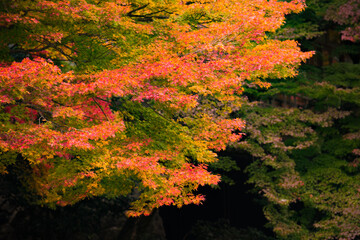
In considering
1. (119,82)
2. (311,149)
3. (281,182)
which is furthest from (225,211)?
(119,82)

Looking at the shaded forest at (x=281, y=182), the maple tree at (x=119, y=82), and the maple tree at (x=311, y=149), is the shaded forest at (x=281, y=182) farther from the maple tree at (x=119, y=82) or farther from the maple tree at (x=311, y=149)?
the maple tree at (x=119, y=82)

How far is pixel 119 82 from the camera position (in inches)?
326

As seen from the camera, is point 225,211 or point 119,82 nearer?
point 119,82

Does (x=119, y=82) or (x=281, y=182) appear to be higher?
(x=119, y=82)

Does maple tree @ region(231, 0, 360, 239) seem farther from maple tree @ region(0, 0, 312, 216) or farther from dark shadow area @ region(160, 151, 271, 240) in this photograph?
maple tree @ region(0, 0, 312, 216)

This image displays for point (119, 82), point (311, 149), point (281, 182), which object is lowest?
point (281, 182)

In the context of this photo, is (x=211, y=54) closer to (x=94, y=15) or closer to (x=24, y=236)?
(x=94, y=15)

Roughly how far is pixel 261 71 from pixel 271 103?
1103 centimetres

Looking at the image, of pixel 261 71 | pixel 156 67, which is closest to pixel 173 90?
pixel 156 67

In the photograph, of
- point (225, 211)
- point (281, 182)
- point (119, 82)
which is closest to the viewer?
point (119, 82)

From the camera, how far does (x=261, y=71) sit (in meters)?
11.4

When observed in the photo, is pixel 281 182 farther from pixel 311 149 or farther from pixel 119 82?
pixel 119 82

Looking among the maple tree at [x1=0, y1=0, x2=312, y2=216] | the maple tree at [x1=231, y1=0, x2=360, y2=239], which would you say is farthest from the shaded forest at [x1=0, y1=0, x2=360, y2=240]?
the maple tree at [x1=0, y1=0, x2=312, y2=216]

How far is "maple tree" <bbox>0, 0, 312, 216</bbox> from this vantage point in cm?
813
